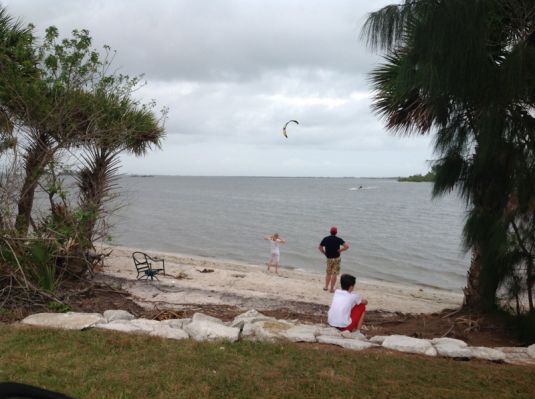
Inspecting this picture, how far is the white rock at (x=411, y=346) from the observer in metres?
5.46

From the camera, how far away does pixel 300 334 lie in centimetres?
580

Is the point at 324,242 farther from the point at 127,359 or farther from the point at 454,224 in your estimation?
the point at 454,224

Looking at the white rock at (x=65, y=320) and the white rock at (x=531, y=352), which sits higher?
the white rock at (x=531, y=352)

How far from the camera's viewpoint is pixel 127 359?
4.61 meters

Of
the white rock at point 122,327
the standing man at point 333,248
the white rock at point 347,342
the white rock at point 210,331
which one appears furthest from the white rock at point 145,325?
the standing man at point 333,248

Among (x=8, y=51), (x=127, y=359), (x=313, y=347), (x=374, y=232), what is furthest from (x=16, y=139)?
(x=374, y=232)

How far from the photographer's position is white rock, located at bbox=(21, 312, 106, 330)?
18.8 ft

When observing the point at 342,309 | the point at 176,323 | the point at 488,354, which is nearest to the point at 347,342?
the point at 342,309

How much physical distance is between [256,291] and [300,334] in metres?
6.90

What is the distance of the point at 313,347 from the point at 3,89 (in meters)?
6.62

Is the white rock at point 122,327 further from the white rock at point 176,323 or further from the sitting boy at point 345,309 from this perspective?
the sitting boy at point 345,309

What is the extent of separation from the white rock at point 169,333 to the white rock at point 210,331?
0.11 meters

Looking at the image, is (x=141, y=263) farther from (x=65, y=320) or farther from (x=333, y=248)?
(x=65, y=320)

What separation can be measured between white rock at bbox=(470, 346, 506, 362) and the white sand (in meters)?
5.00
